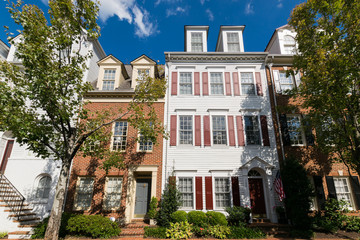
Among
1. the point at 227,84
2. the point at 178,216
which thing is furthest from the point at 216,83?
the point at 178,216

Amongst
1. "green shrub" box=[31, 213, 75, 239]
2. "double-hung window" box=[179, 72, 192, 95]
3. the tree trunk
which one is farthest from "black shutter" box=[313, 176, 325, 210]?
"green shrub" box=[31, 213, 75, 239]

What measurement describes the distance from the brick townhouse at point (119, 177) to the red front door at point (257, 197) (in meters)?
6.06

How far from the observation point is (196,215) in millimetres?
10406

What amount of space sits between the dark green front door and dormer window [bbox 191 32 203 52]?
11.1 m

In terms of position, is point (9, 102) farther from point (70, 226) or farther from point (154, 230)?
point (154, 230)

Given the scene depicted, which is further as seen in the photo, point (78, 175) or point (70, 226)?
point (78, 175)

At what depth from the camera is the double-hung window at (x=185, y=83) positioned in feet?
46.6

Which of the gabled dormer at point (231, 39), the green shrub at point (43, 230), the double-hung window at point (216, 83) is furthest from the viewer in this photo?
the gabled dormer at point (231, 39)

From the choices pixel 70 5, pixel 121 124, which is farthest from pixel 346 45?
A: pixel 121 124

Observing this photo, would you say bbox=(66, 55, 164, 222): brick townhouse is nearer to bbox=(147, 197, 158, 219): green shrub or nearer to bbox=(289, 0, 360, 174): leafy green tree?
bbox=(147, 197, 158, 219): green shrub

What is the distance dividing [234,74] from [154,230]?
38.8 ft

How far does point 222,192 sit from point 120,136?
25.8ft

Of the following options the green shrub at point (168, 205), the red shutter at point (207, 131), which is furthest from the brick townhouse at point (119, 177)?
the red shutter at point (207, 131)

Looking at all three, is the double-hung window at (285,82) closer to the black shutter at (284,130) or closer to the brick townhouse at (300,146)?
the brick townhouse at (300,146)
